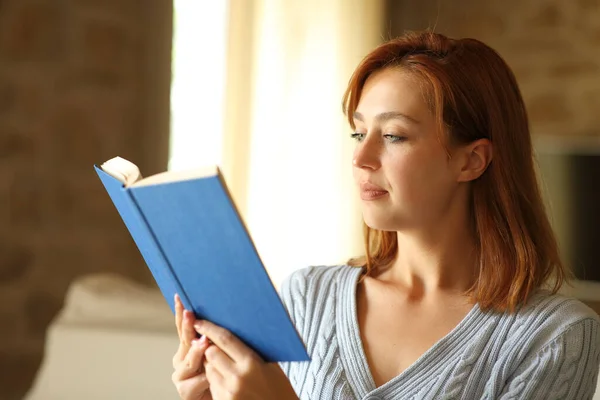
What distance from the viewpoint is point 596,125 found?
386cm

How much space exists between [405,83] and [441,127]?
0.32 feet

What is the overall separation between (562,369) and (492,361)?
0.11 m

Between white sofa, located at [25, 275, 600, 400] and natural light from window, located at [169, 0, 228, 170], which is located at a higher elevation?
natural light from window, located at [169, 0, 228, 170]

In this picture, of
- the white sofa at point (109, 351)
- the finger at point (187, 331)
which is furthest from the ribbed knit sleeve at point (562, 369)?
the white sofa at point (109, 351)

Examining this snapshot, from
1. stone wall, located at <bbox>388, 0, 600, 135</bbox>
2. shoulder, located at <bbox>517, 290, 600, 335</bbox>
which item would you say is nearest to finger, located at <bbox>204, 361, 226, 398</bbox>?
shoulder, located at <bbox>517, 290, 600, 335</bbox>

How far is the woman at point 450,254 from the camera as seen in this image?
51.2 inches

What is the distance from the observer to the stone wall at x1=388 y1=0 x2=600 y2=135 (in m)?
3.89

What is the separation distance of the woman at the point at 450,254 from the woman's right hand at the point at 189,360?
0.30 meters

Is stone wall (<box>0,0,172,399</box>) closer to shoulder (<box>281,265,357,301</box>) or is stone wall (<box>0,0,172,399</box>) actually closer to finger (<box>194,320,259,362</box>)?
shoulder (<box>281,265,357,301</box>)

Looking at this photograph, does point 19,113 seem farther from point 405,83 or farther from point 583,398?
point 583,398

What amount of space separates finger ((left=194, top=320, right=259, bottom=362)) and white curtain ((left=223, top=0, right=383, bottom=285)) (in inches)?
85.0

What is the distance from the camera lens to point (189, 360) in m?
1.12

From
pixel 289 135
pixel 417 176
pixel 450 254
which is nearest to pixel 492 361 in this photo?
pixel 450 254

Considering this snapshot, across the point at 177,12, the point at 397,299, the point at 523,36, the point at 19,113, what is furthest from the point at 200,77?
the point at 397,299
